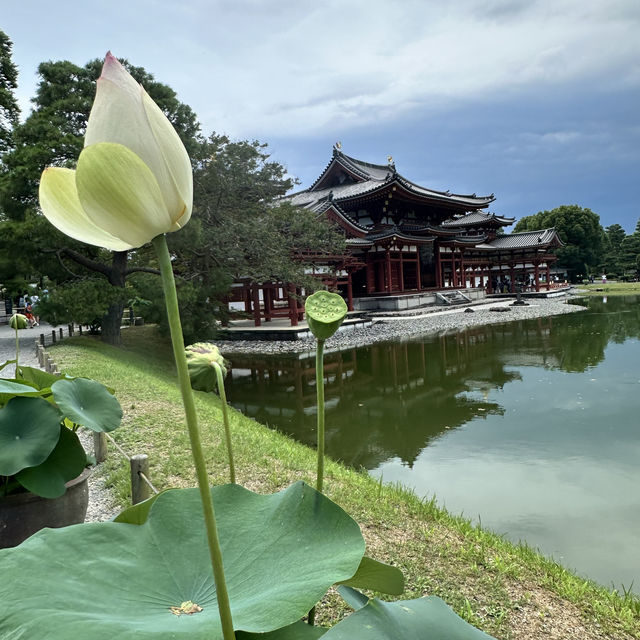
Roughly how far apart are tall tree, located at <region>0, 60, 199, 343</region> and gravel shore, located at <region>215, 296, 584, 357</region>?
3.23 meters

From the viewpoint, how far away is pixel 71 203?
0.47 metres

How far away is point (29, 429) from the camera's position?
1457 mm

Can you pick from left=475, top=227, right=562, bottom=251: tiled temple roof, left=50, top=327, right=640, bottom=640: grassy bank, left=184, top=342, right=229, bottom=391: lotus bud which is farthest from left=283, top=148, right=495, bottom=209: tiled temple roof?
left=184, top=342, right=229, bottom=391: lotus bud

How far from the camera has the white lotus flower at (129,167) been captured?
0.37 m

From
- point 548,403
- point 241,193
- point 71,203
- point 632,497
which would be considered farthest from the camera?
point 241,193

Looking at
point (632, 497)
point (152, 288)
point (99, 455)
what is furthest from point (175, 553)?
point (152, 288)

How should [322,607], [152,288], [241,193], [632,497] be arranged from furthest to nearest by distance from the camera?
1. [241,193]
2. [152,288]
3. [632,497]
4. [322,607]

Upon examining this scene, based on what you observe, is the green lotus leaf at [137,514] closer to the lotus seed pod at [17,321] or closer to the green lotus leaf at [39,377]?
the green lotus leaf at [39,377]

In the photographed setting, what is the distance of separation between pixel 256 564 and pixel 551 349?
1043cm

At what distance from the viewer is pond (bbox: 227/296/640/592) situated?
3.18 m

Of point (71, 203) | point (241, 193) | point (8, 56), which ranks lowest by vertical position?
point (71, 203)

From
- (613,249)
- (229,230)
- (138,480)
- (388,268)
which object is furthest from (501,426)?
(613,249)

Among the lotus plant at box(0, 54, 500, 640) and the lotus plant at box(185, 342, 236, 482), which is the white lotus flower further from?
the lotus plant at box(185, 342, 236, 482)

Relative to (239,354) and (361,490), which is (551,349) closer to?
(239,354)
